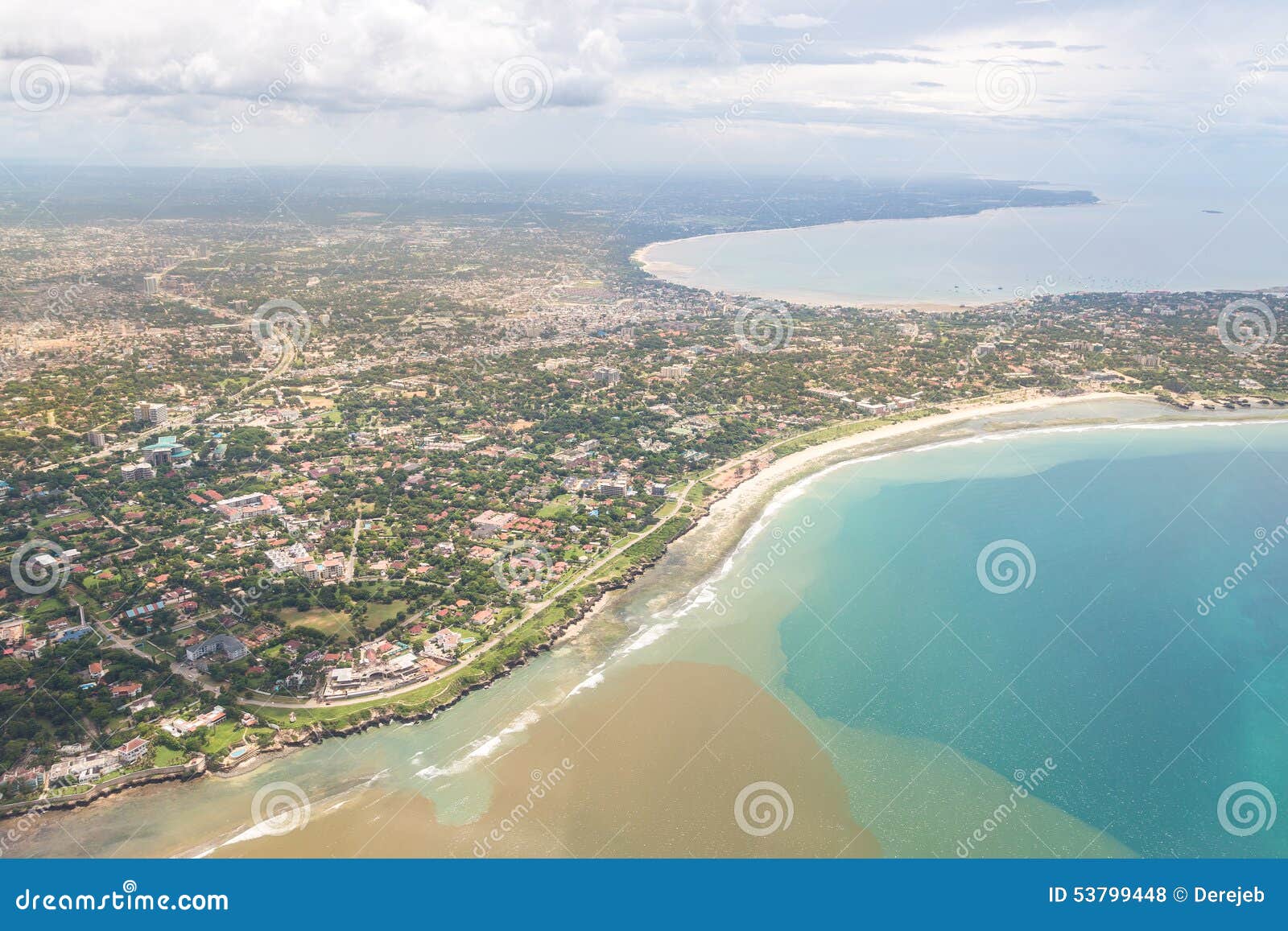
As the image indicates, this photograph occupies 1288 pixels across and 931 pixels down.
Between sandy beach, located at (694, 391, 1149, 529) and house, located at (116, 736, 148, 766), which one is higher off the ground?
sandy beach, located at (694, 391, 1149, 529)

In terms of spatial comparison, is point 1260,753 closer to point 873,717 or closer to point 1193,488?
point 873,717

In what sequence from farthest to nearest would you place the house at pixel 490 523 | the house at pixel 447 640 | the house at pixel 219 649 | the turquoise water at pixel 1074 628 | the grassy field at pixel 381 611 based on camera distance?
1. the house at pixel 490 523
2. the grassy field at pixel 381 611
3. the house at pixel 447 640
4. the house at pixel 219 649
5. the turquoise water at pixel 1074 628

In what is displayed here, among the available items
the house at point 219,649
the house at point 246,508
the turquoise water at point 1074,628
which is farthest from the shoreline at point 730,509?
the house at point 246,508

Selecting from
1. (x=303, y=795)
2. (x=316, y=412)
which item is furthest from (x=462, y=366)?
(x=303, y=795)

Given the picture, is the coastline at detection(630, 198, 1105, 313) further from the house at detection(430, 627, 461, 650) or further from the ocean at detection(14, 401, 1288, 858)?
the house at detection(430, 627, 461, 650)

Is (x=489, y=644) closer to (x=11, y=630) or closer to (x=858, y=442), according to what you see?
(x=11, y=630)

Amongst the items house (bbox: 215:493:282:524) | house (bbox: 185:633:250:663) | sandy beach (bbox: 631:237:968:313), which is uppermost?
sandy beach (bbox: 631:237:968:313)

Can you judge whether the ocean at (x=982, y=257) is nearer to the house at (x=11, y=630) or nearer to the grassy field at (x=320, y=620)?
the grassy field at (x=320, y=620)

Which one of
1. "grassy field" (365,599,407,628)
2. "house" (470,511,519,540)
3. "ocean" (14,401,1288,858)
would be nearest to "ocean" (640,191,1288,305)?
"ocean" (14,401,1288,858)
